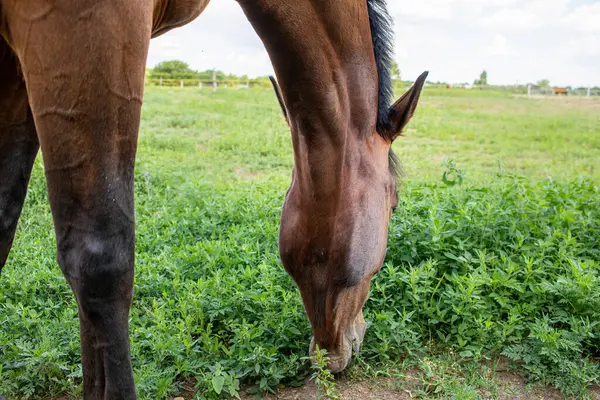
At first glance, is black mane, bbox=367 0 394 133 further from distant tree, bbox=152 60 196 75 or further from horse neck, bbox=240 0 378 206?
distant tree, bbox=152 60 196 75

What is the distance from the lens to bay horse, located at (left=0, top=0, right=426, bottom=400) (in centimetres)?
158

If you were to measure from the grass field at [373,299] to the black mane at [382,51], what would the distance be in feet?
3.51

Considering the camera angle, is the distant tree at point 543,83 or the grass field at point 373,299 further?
the distant tree at point 543,83

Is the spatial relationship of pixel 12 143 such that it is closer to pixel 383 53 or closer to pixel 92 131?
pixel 92 131

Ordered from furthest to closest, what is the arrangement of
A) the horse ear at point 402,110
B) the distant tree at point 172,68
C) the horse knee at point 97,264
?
the distant tree at point 172,68 < the horse ear at point 402,110 < the horse knee at point 97,264

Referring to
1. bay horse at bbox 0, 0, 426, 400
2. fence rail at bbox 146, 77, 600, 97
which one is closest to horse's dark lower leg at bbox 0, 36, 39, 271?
bay horse at bbox 0, 0, 426, 400

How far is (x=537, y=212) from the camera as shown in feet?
12.3

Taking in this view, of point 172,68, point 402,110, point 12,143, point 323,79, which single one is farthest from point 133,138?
point 172,68

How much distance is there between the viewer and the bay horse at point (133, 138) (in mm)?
1582

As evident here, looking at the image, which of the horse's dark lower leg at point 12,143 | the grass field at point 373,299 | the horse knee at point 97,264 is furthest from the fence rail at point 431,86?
the horse knee at point 97,264

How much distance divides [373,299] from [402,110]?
3.86 feet

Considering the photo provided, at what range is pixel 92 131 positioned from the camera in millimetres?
1608

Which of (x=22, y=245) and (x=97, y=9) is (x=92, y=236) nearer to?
(x=97, y=9)

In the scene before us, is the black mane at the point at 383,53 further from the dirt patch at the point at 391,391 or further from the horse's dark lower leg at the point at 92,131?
the dirt patch at the point at 391,391
